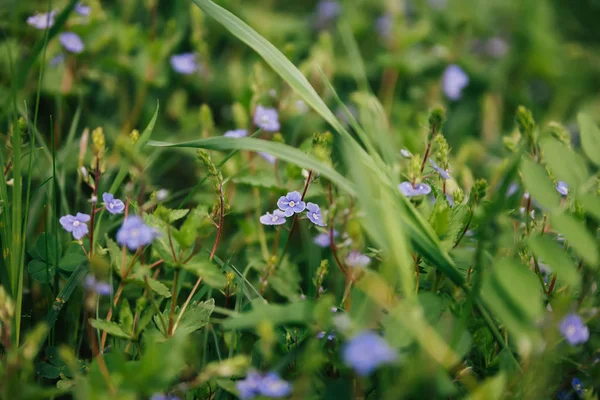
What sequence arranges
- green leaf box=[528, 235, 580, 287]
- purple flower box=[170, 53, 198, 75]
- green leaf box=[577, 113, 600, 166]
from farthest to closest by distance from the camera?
purple flower box=[170, 53, 198, 75], green leaf box=[577, 113, 600, 166], green leaf box=[528, 235, 580, 287]

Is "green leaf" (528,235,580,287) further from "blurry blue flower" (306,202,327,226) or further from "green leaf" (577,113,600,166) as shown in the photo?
"blurry blue flower" (306,202,327,226)

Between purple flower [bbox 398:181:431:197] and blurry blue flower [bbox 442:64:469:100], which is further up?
purple flower [bbox 398:181:431:197]

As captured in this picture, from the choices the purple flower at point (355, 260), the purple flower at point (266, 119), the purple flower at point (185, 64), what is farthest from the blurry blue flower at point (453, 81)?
the purple flower at point (355, 260)

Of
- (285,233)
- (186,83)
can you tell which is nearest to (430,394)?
(285,233)

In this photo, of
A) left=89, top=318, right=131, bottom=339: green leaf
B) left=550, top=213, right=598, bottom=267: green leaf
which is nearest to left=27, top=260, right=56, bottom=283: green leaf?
left=89, top=318, right=131, bottom=339: green leaf

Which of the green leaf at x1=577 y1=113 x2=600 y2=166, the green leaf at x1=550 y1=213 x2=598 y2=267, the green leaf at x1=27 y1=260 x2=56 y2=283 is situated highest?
the green leaf at x1=577 y1=113 x2=600 y2=166

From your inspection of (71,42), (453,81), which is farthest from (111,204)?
(453,81)

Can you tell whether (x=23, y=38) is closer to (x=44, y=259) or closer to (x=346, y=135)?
(x=44, y=259)

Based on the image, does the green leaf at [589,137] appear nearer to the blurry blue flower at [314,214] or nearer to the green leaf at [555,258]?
the green leaf at [555,258]
